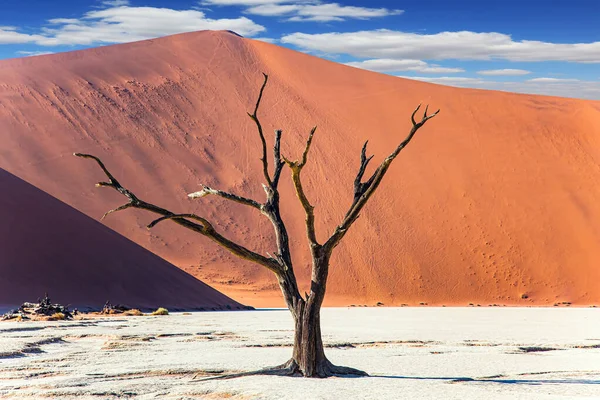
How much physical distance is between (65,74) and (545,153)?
35.9m

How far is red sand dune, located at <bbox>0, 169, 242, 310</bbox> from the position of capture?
3488 centimetres

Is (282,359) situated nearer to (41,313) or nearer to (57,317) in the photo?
(57,317)

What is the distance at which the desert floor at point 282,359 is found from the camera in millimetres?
11320

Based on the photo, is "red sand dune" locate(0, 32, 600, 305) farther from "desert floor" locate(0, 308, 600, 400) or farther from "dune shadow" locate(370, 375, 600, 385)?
"dune shadow" locate(370, 375, 600, 385)

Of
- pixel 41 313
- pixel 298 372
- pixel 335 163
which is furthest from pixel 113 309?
pixel 335 163

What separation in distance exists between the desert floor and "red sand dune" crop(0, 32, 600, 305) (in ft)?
80.1

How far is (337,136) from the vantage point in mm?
63344

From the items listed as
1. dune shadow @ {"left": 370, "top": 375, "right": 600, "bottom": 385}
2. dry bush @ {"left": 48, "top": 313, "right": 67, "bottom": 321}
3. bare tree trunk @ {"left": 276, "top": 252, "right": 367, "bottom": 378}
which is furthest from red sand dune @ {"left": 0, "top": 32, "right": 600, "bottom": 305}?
bare tree trunk @ {"left": 276, "top": 252, "right": 367, "bottom": 378}

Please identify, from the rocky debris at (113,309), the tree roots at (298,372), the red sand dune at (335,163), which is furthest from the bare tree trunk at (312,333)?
the red sand dune at (335,163)

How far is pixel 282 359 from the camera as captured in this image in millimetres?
15727

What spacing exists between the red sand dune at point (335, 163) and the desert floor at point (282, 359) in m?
24.4

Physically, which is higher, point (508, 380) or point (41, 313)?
point (41, 313)

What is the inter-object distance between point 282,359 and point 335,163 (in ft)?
149

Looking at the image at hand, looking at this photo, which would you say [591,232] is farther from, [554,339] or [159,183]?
[554,339]
